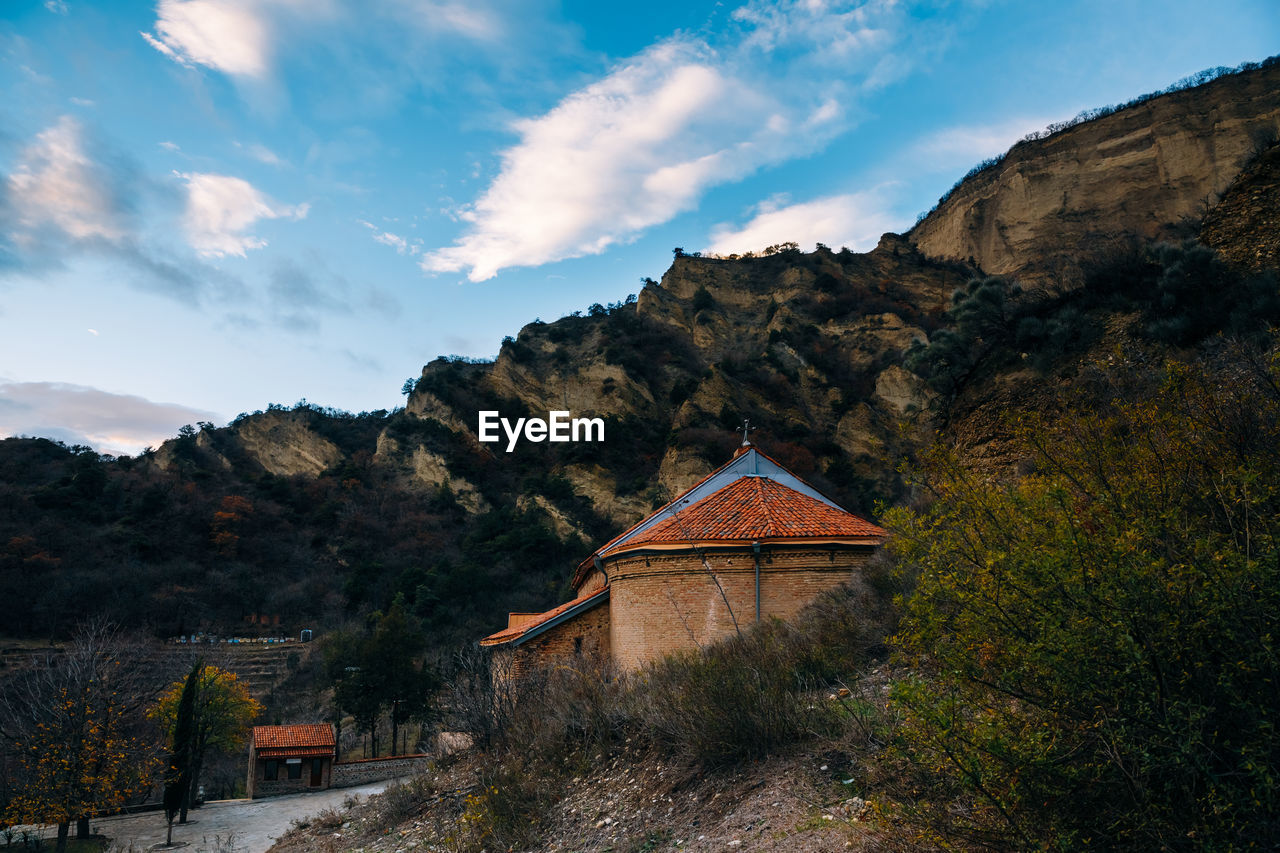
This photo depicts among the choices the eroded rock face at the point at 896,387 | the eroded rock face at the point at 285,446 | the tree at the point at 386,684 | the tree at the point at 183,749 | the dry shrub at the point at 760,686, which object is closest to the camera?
the dry shrub at the point at 760,686

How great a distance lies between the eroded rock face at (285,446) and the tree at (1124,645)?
76862mm

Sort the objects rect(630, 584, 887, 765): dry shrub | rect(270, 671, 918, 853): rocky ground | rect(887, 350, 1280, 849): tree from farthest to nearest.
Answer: rect(630, 584, 887, 765): dry shrub, rect(270, 671, 918, 853): rocky ground, rect(887, 350, 1280, 849): tree

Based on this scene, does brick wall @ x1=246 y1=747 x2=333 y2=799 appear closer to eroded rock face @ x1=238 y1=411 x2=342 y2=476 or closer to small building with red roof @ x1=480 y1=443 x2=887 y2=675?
small building with red roof @ x1=480 y1=443 x2=887 y2=675

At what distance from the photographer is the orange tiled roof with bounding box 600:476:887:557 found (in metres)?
13.7

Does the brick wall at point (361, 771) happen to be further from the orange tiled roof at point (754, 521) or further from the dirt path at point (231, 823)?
the orange tiled roof at point (754, 521)

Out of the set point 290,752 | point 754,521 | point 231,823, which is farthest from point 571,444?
point 754,521

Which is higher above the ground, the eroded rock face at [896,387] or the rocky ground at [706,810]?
the eroded rock face at [896,387]

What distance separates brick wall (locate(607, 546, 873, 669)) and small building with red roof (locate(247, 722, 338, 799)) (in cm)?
1905

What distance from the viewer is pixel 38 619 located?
41562 mm

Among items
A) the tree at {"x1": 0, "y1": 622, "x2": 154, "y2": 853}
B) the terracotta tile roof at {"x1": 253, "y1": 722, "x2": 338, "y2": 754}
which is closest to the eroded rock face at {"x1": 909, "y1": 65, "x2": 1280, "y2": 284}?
the terracotta tile roof at {"x1": 253, "y1": 722, "x2": 338, "y2": 754}

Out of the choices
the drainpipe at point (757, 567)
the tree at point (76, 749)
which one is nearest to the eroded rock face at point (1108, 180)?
the drainpipe at point (757, 567)

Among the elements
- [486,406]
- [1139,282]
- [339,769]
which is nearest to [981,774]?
[1139,282]

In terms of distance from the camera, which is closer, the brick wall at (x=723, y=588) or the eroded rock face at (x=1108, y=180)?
the brick wall at (x=723, y=588)

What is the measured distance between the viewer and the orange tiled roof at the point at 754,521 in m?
13.7
